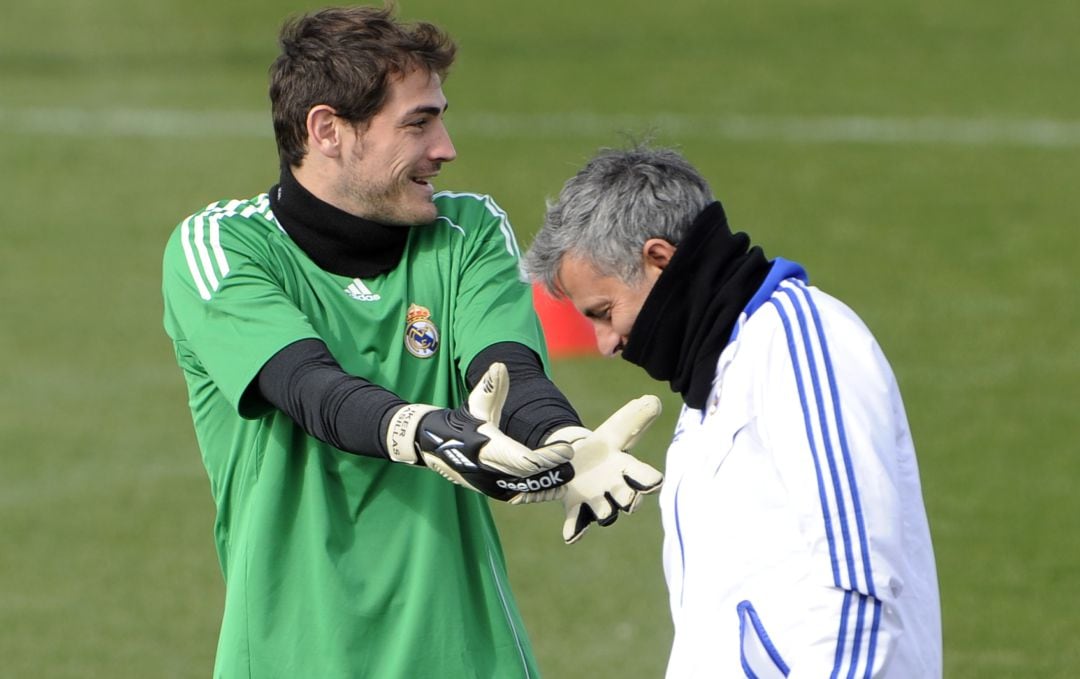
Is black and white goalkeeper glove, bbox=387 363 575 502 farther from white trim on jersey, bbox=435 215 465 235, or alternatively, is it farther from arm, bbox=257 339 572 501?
white trim on jersey, bbox=435 215 465 235

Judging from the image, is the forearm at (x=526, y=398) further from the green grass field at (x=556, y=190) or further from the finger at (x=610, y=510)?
the green grass field at (x=556, y=190)

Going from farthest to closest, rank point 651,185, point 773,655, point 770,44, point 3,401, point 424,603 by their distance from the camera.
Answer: point 770,44 → point 3,401 → point 424,603 → point 651,185 → point 773,655

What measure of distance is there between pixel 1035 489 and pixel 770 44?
42.5ft

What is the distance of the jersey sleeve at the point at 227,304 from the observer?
4152 millimetres

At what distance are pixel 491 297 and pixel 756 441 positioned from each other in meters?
1.06

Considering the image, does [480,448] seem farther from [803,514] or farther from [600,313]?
[803,514]

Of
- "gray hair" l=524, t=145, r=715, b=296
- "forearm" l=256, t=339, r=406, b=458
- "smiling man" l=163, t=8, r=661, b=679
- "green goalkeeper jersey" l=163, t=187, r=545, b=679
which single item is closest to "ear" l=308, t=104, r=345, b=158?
"smiling man" l=163, t=8, r=661, b=679

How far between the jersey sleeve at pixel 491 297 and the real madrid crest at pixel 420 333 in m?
0.06

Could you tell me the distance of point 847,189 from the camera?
17.6 metres

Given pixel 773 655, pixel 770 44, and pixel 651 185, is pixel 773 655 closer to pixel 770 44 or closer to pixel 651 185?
pixel 651 185

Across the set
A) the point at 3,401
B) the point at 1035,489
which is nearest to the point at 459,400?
the point at 1035,489

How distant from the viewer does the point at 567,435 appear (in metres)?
4.01

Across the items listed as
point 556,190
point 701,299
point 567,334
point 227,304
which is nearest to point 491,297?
point 227,304

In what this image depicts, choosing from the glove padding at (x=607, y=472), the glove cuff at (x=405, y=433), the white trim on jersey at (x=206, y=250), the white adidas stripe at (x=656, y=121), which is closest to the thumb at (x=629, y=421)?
the glove padding at (x=607, y=472)
